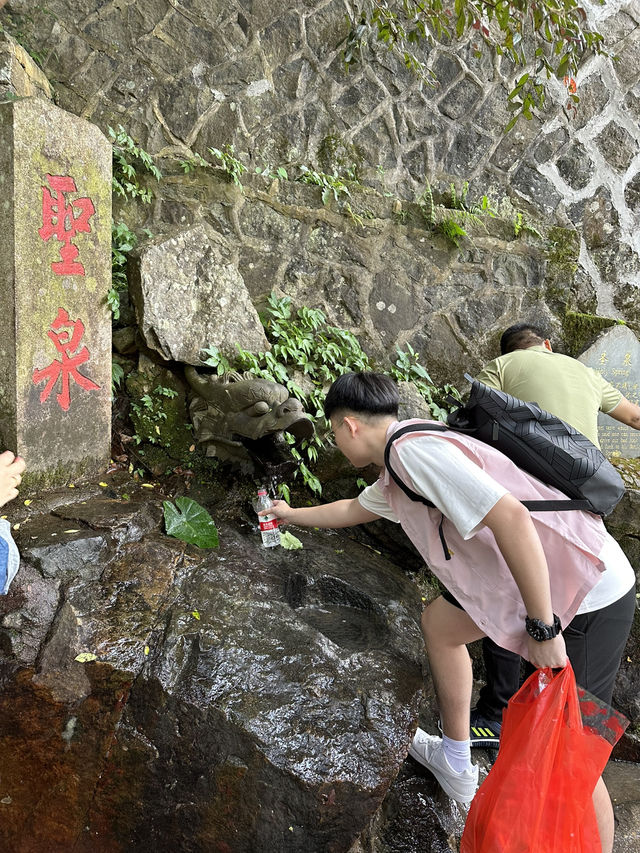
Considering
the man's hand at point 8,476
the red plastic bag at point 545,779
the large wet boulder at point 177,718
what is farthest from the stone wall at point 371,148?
the red plastic bag at point 545,779

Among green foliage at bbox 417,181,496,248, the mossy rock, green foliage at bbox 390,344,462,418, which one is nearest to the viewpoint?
green foliage at bbox 390,344,462,418

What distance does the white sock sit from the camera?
2740 mm

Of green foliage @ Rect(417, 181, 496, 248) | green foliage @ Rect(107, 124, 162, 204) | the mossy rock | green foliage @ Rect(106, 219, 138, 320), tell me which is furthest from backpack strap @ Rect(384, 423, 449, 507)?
the mossy rock

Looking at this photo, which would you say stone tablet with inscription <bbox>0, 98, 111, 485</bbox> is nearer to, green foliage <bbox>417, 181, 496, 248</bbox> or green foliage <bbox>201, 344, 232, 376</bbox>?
green foliage <bbox>201, 344, 232, 376</bbox>

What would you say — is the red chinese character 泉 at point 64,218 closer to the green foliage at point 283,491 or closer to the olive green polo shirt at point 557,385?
the green foliage at point 283,491

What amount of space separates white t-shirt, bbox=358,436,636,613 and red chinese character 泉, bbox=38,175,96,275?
2.35m

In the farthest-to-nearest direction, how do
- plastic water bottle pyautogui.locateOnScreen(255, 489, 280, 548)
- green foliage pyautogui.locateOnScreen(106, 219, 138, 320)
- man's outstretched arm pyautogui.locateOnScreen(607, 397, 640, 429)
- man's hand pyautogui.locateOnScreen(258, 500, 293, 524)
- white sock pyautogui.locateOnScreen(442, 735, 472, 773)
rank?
man's outstretched arm pyautogui.locateOnScreen(607, 397, 640, 429)
green foliage pyautogui.locateOnScreen(106, 219, 138, 320)
plastic water bottle pyautogui.locateOnScreen(255, 489, 280, 548)
man's hand pyautogui.locateOnScreen(258, 500, 293, 524)
white sock pyautogui.locateOnScreen(442, 735, 472, 773)

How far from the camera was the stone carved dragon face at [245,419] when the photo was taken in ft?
11.3

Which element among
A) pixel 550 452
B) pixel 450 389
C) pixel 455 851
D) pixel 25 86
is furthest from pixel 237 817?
pixel 25 86

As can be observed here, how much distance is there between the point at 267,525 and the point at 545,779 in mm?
1814

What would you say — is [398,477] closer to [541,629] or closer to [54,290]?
[541,629]

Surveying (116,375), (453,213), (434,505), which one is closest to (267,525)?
(434,505)

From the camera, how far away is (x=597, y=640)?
2359mm

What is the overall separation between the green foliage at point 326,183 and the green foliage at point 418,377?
5.06ft
